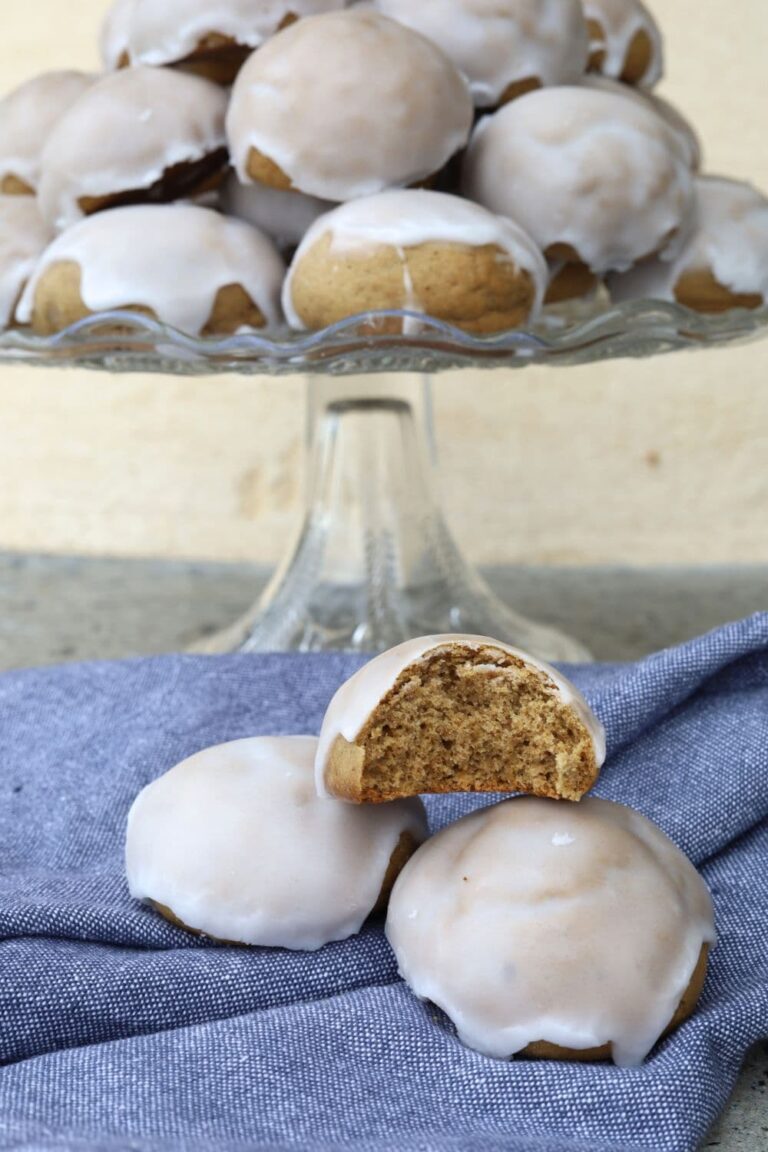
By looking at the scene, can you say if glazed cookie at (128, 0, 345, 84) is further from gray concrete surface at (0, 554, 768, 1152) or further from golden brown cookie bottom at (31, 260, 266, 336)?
gray concrete surface at (0, 554, 768, 1152)

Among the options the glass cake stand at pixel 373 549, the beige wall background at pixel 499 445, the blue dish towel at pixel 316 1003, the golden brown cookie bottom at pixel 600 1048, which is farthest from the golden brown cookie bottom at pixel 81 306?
the beige wall background at pixel 499 445

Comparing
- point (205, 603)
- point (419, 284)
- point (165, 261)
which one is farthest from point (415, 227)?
point (205, 603)

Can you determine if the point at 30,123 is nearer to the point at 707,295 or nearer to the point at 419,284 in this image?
the point at 419,284

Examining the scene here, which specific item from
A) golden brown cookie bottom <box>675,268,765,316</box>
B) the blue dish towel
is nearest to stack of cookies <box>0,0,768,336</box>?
golden brown cookie bottom <box>675,268,765,316</box>

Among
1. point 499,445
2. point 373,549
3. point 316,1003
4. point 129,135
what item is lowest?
point 499,445

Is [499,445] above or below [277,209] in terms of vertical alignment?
below

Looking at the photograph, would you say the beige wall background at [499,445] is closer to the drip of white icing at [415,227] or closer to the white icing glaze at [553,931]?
the drip of white icing at [415,227]
